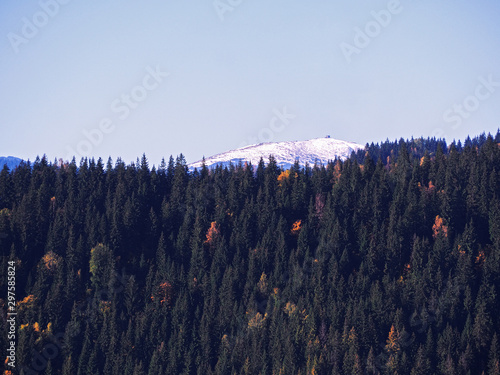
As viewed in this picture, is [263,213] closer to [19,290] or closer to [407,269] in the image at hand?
[407,269]

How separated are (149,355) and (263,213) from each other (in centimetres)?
4936

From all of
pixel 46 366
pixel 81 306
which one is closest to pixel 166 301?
pixel 81 306

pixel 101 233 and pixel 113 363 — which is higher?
pixel 101 233

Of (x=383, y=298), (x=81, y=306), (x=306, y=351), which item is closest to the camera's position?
(x=306, y=351)

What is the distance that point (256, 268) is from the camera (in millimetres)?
142125

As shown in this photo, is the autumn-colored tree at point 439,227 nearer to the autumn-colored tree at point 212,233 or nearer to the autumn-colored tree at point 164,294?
the autumn-colored tree at point 212,233

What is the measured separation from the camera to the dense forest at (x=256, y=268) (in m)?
120

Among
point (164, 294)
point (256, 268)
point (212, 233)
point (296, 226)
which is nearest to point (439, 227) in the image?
point (296, 226)

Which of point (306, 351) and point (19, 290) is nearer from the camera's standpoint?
point (306, 351)

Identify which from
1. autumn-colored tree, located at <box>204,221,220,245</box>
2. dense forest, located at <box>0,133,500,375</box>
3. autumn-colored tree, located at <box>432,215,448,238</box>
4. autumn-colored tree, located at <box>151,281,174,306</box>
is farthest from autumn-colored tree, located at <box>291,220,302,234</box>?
autumn-colored tree, located at <box>151,281,174,306</box>

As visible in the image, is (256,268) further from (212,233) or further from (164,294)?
(164,294)

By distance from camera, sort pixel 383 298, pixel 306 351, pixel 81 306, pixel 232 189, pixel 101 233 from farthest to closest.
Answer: pixel 232 189
pixel 101 233
pixel 81 306
pixel 383 298
pixel 306 351

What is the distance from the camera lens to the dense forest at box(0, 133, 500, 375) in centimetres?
11994

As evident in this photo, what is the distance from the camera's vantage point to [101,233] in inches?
5856
